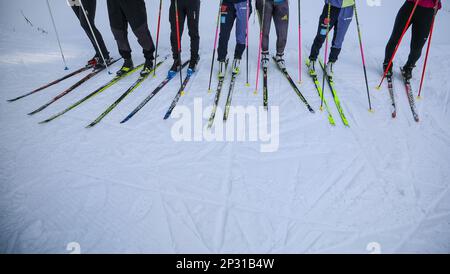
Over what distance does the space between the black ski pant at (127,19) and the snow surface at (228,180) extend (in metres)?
0.79

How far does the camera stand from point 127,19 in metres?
3.54

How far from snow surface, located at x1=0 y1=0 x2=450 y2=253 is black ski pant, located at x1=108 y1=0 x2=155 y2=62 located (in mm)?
794

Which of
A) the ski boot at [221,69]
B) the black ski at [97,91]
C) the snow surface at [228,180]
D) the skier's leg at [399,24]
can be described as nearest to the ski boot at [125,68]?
the black ski at [97,91]

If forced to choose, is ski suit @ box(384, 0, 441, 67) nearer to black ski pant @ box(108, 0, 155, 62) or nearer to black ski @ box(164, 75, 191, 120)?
black ski @ box(164, 75, 191, 120)

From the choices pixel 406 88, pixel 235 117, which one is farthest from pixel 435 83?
pixel 235 117

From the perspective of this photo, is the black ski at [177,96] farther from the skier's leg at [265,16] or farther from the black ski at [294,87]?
the black ski at [294,87]

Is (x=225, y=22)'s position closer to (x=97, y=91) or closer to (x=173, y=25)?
(x=173, y=25)

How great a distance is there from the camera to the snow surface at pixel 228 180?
1815 mm

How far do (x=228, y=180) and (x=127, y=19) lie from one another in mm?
2926

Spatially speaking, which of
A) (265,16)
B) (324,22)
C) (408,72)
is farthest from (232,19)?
(408,72)

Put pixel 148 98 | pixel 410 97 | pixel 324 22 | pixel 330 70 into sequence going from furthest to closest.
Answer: pixel 330 70 → pixel 324 22 → pixel 148 98 → pixel 410 97

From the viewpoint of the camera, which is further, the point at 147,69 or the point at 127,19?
the point at 147,69

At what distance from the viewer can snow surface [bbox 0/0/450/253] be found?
182cm

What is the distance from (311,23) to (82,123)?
18.5 feet
